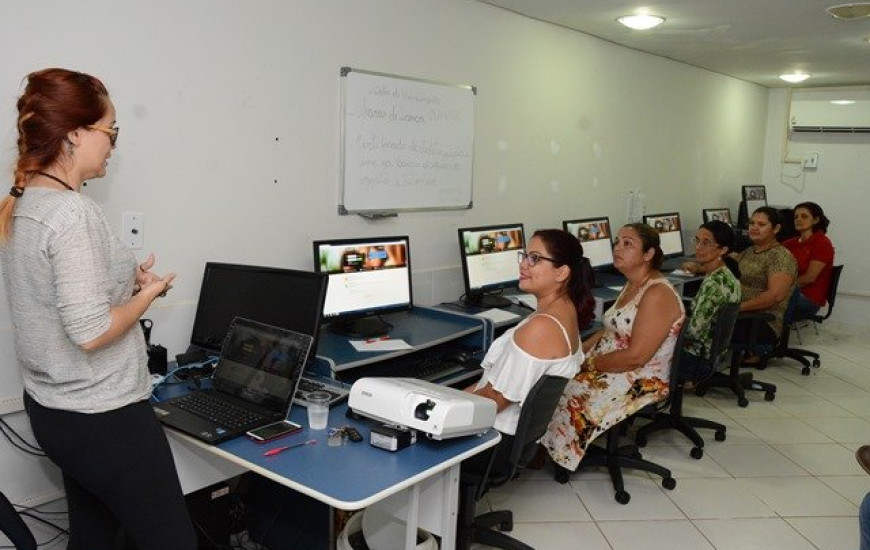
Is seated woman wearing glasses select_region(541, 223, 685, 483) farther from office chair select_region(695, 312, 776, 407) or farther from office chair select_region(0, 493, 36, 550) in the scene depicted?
office chair select_region(0, 493, 36, 550)

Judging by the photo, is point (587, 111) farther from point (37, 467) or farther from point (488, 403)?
point (37, 467)

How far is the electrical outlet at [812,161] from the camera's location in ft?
24.5

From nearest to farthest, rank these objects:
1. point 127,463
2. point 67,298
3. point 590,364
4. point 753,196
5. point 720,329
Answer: point 67,298
point 127,463
point 590,364
point 720,329
point 753,196

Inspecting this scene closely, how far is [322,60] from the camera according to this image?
3.14 m

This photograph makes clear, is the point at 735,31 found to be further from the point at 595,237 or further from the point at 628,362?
the point at 628,362

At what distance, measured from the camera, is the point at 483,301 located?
389 cm

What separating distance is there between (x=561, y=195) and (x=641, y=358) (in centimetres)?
192

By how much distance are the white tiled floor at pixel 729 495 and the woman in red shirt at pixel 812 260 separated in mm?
1251

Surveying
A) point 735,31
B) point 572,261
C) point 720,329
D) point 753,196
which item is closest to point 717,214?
point 753,196

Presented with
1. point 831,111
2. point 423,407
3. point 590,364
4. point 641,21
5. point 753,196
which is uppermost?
point 641,21

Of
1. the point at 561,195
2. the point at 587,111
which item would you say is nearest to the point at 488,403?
the point at 561,195

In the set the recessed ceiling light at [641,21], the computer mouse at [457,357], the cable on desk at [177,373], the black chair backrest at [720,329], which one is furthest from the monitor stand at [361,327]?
the recessed ceiling light at [641,21]

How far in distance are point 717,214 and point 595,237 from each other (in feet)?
7.21

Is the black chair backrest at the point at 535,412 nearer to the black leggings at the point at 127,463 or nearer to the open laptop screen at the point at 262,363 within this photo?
the open laptop screen at the point at 262,363
